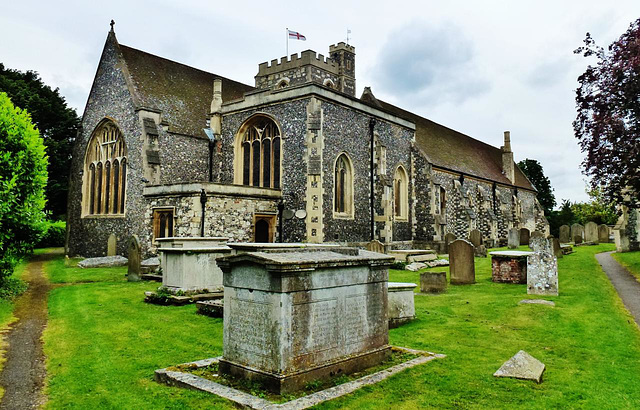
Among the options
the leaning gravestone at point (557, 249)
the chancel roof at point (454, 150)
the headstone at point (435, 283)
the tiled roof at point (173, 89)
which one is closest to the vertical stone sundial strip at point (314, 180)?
the tiled roof at point (173, 89)

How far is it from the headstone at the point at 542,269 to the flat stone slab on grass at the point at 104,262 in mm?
16264

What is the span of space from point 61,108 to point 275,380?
3209cm

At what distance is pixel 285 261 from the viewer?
4.82 m

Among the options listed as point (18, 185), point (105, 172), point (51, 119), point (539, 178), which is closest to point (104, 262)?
point (105, 172)

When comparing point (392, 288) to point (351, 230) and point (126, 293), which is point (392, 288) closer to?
point (126, 293)

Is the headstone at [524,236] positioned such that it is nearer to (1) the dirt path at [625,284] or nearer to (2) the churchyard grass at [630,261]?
(2) the churchyard grass at [630,261]

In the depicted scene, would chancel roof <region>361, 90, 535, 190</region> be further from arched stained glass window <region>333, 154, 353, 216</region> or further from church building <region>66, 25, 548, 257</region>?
arched stained glass window <region>333, 154, 353, 216</region>

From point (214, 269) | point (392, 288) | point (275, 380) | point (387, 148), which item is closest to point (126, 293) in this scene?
point (214, 269)

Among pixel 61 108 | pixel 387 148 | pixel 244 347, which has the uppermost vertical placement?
pixel 61 108

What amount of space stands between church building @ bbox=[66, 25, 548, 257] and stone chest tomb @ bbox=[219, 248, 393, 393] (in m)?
12.7

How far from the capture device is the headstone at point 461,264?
1336 cm

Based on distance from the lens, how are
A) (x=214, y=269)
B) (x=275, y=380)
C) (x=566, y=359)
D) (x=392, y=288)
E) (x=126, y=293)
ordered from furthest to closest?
(x=126, y=293)
(x=214, y=269)
(x=392, y=288)
(x=566, y=359)
(x=275, y=380)

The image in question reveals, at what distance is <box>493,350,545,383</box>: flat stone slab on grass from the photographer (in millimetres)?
5293

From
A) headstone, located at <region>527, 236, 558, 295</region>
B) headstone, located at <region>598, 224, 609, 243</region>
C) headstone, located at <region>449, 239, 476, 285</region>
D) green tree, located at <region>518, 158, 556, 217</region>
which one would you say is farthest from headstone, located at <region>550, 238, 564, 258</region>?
green tree, located at <region>518, 158, 556, 217</region>
